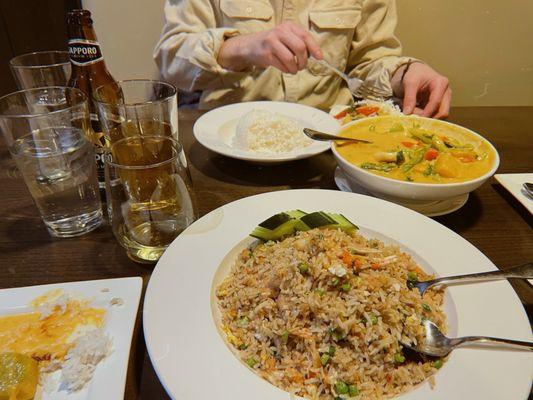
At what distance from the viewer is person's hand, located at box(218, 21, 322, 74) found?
2.05 meters

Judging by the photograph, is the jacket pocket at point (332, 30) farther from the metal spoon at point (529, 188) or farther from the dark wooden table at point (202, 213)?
the metal spoon at point (529, 188)

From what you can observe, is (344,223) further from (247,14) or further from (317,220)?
(247,14)

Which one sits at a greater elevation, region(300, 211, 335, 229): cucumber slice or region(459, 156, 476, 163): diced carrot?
region(300, 211, 335, 229): cucumber slice

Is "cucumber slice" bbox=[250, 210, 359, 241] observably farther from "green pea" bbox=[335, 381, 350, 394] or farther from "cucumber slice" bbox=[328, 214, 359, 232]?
"green pea" bbox=[335, 381, 350, 394]

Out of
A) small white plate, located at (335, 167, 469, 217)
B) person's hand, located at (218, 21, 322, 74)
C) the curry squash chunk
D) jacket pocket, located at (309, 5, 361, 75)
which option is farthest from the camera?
jacket pocket, located at (309, 5, 361, 75)

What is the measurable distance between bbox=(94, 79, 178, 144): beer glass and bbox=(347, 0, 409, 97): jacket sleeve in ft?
5.48

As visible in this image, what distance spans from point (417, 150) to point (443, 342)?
3.10 feet

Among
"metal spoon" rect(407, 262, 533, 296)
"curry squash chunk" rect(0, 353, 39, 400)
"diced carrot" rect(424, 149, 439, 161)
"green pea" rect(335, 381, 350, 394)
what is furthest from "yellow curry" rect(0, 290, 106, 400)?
"diced carrot" rect(424, 149, 439, 161)

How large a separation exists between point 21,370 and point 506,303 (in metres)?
1.14

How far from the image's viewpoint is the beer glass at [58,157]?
1.31m

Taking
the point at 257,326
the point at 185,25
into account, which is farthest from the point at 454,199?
the point at 185,25

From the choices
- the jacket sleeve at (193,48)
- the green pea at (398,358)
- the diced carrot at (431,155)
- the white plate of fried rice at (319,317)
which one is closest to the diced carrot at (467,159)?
the diced carrot at (431,155)

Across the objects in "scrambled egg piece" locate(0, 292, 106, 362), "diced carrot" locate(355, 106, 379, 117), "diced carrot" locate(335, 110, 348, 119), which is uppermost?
"scrambled egg piece" locate(0, 292, 106, 362)

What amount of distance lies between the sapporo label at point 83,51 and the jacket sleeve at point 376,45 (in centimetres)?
184
